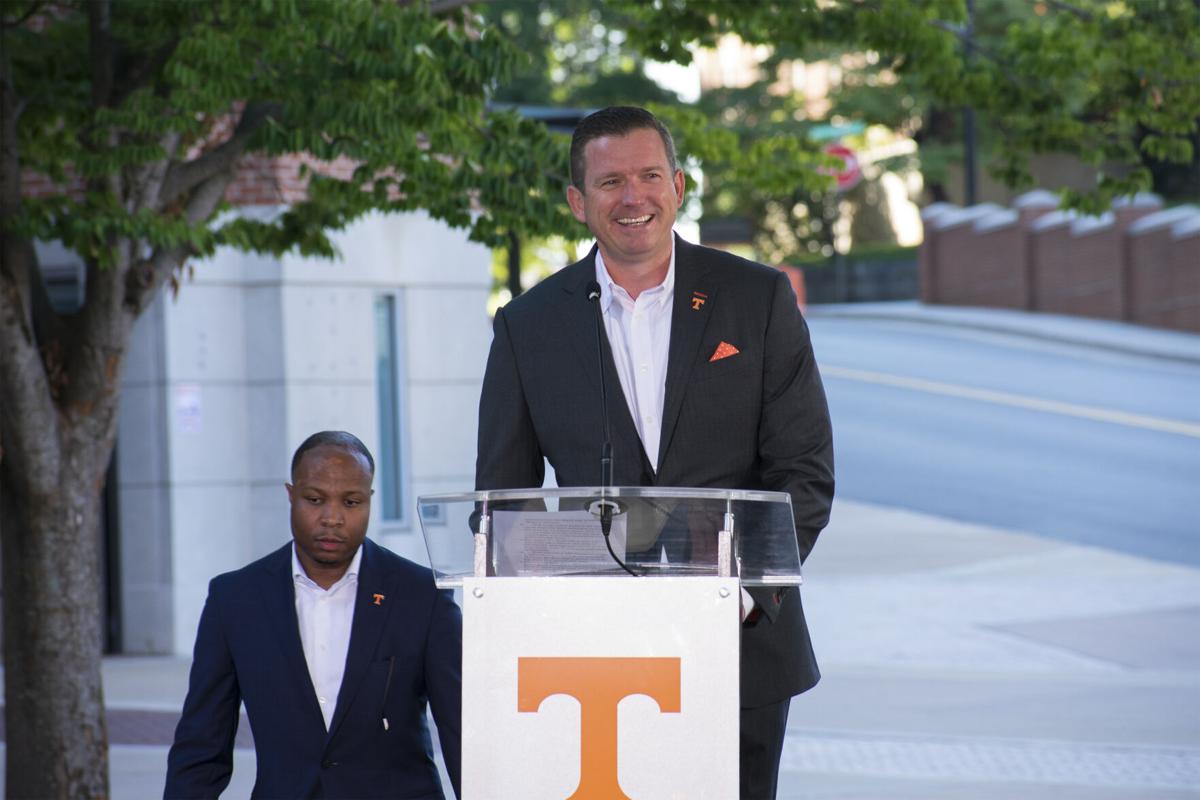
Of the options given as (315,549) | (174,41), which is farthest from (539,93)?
(315,549)

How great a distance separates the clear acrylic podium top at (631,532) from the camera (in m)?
3.34

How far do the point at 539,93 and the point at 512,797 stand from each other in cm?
2684

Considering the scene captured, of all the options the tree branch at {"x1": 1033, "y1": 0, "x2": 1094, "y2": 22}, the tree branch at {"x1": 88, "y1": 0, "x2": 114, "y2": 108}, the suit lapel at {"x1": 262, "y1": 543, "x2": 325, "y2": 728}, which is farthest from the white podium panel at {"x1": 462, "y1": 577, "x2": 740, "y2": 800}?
the tree branch at {"x1": 1033, "y1": 0, "x2": 1094, "y2": 22}

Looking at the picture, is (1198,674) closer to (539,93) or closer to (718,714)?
(718,714)

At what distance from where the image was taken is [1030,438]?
22.5 meters

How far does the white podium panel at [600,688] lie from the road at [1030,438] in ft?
43.4

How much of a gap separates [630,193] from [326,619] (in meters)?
1.22

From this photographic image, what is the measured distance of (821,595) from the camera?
14875 mm

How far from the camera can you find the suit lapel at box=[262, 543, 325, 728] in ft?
13.6

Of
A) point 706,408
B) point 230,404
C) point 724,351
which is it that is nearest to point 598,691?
point 706,408

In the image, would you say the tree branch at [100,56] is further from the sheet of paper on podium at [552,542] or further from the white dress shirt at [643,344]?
the sheet of paper on podium at [552,542]

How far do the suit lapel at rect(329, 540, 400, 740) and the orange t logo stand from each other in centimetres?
92

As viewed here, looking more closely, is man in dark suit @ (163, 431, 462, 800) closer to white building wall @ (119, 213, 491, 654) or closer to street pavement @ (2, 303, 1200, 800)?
street pavement @ (2, 303, 1200, 800)

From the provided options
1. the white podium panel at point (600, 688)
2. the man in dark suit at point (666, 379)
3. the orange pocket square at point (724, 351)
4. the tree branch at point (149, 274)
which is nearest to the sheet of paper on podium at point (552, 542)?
the white podium panel at point (600, 688)
